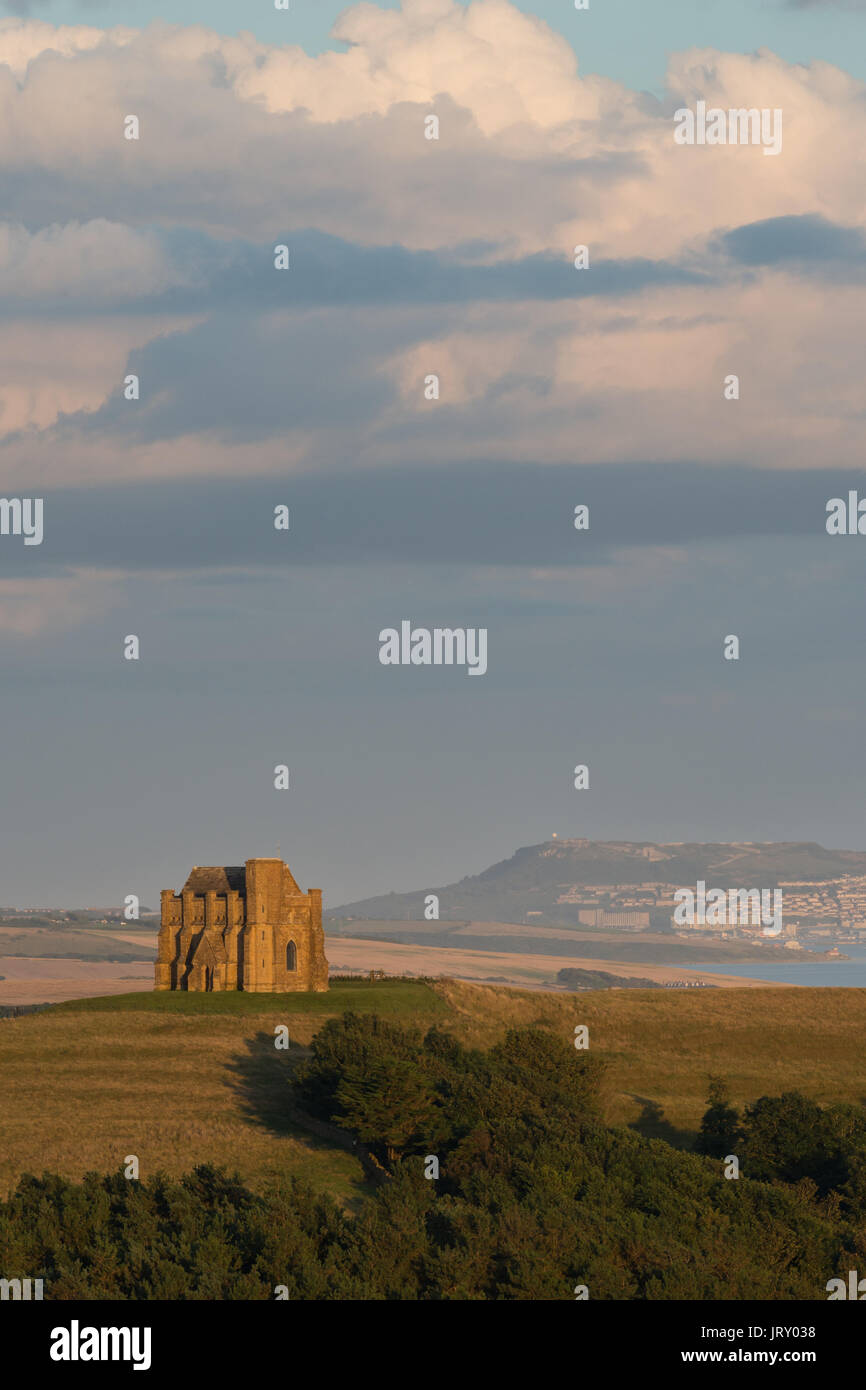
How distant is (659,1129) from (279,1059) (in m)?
19.6

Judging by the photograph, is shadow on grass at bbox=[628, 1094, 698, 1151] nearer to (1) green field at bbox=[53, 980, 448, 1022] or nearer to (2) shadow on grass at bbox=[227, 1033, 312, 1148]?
(2) shadow on grass at bbox=[227, 1033, 312, 1148]

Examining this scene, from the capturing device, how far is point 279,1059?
274 feet

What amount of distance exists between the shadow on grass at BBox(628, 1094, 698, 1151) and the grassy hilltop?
5.0 inches

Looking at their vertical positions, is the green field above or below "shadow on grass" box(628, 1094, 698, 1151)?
above

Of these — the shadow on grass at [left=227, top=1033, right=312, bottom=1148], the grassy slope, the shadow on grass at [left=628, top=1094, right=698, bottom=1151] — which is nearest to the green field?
the grassy slope

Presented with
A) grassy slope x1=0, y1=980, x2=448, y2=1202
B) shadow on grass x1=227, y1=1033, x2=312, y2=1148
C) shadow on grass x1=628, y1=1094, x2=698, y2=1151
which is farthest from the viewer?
shadow on grass x1=227, y1=1033, x2=312, y2=1148

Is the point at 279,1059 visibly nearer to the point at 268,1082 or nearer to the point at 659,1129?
the point at 268,1082

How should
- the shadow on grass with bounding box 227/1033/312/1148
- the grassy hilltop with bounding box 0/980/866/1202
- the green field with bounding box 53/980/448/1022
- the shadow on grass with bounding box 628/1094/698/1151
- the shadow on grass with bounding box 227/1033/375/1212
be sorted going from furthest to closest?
1. the green field with bounding box 53/980/448/1022
2. the shadow on grass with bounding box 227/1033/312/1148
3. the shadow on grass with bounding box 628/1094/698/1151
4. the grassy hilltop with bounding box 0/980/866/1202
5. the shadow on grass with bounding box 227/1033/375/1212

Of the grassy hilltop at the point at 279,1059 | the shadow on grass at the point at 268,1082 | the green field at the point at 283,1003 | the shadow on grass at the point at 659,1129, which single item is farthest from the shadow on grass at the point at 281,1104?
the shadow on grass at the point at 659,1129

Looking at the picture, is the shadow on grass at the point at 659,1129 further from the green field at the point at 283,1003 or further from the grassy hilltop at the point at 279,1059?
the green field at the point at 283,1003

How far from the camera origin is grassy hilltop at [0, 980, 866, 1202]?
69562mm

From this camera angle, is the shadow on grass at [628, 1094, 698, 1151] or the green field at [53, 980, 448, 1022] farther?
the green field at [53, 980, 448, 1022]
